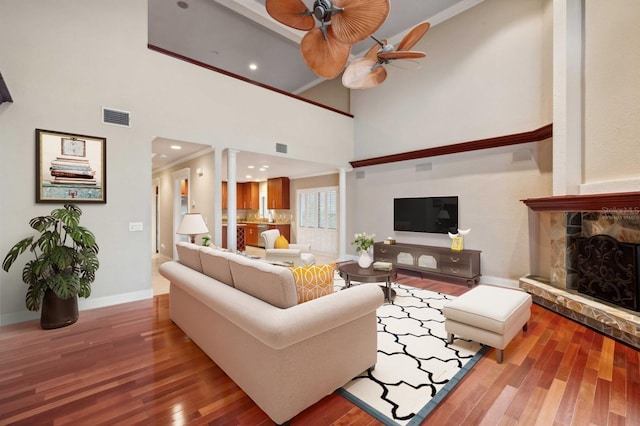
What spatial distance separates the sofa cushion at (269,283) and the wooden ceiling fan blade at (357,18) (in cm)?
198

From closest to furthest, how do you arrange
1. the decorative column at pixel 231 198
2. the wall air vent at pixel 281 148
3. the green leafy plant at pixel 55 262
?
the green leafy plant at pixel 55 262, the decorative column at pixel 231 198, the wall air vent at pixel 281 148

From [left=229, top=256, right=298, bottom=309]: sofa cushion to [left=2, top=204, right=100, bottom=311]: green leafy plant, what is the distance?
2.24m

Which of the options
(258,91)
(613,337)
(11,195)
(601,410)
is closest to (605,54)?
(613,337)

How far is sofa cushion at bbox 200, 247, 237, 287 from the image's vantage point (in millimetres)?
2318

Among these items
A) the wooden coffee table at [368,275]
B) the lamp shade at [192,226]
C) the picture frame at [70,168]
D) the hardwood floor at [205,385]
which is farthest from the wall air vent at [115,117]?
the wooden coffee table at [368,275]

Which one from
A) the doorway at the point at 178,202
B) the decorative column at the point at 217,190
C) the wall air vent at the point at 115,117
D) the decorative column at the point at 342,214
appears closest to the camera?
the wall air vent at the point at 115,117

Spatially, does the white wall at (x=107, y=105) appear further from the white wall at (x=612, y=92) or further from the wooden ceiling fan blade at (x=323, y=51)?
the white wall at (x=612, y=92)

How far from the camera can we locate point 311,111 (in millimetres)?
6195

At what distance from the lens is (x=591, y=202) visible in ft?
10.0

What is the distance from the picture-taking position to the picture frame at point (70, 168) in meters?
3.29

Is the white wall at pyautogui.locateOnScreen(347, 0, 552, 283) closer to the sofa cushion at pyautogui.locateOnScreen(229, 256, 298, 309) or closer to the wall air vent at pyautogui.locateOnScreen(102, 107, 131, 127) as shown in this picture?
the sofa cushion at pyautogui.locateOnScreen(229, 256, 298, 309)

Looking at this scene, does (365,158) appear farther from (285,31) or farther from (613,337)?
(613,337)

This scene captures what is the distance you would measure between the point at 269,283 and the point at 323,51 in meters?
2.21

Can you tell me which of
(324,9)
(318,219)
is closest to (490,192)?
(324,9)
